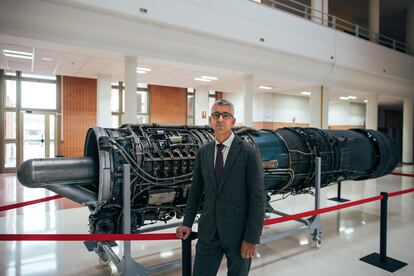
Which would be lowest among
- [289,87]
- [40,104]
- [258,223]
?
[258,223]

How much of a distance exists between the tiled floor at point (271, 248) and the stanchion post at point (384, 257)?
3.3 inches

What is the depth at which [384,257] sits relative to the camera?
3.10 metres

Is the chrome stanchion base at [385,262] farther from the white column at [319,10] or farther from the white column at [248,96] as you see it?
the white column at [319,10]

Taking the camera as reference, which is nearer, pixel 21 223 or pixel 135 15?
pixel 21 223

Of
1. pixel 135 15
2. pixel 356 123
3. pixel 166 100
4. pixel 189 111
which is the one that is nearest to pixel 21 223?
pixel 135 15

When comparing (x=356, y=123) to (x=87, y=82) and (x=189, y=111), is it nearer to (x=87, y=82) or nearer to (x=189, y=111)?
(x=189, y=111)

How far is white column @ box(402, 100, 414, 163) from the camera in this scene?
13.2 metres

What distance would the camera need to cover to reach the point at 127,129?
269cm

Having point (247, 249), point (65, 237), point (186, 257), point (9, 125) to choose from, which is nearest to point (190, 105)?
point (9, 125)

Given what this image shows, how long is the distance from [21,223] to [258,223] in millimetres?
4269

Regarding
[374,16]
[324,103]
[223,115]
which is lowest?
[223,115]

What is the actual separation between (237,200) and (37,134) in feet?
35.9

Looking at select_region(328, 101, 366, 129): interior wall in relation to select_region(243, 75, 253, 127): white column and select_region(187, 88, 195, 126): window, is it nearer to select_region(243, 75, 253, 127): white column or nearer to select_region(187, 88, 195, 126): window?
select_region(187, 88, 195, 126): window

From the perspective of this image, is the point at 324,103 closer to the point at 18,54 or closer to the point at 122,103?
the point at 122,103
